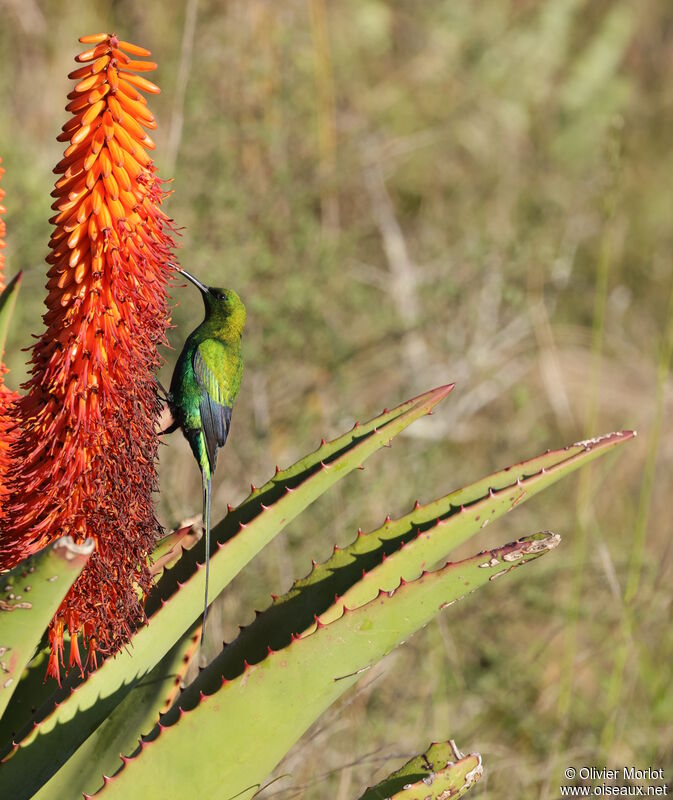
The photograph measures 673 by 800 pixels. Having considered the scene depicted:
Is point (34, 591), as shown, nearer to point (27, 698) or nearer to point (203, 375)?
point (27, 698)

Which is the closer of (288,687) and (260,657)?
(288,687)

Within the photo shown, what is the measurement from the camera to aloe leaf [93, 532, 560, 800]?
2.13 meters

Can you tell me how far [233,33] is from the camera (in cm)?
646

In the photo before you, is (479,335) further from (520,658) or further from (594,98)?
(594,98)

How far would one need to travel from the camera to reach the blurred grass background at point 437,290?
15.4ft

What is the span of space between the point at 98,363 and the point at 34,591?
1.99ft

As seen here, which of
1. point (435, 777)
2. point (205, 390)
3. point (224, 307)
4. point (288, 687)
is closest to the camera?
point (288, 687)

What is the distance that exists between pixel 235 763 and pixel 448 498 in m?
0.76

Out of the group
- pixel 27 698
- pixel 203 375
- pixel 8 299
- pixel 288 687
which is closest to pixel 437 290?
pixel 203 375

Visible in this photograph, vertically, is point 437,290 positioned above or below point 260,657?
above

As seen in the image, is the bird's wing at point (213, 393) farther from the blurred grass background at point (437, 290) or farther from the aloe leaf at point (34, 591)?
the aloe leaf at point (34, 591)

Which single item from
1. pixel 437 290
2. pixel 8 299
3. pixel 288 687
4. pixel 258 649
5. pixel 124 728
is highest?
pixel 437 290

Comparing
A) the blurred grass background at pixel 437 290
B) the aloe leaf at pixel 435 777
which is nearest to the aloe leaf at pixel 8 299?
the aloe leaf at pixel 435 777

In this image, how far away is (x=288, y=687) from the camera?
7.11 feet
